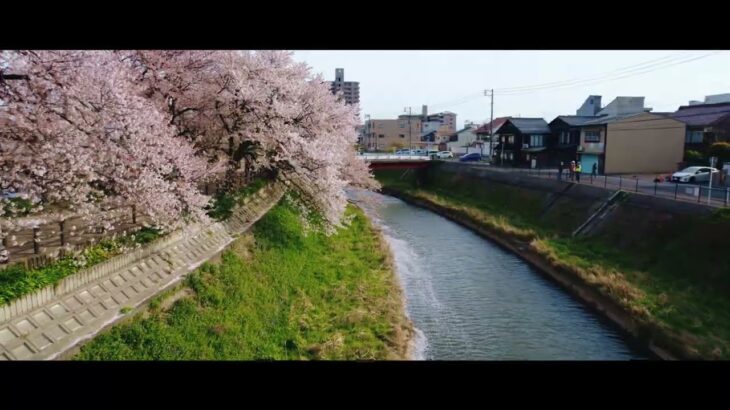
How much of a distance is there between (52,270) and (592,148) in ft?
84.7

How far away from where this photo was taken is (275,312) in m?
9.19

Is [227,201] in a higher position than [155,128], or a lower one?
lower

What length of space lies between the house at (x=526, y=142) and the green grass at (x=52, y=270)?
26.9 meters

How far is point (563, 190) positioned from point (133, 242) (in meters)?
17.7

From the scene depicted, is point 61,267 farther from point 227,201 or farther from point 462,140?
point 462,140

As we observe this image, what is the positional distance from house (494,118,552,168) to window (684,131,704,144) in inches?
322

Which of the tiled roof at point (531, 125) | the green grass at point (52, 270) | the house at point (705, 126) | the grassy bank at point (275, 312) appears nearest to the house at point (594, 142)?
the house at point (705, 126)

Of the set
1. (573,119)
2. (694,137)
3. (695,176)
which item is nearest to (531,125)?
(573,119)

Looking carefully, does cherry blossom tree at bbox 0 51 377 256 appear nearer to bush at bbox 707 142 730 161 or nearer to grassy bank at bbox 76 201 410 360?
grassy bank at bbox 76 201 410 360

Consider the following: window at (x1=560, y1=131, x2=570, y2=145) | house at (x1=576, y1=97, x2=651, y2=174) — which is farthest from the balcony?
window at (x1=560, y1=131, x2=570, y2=145)
